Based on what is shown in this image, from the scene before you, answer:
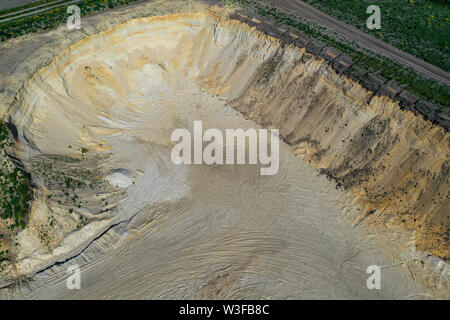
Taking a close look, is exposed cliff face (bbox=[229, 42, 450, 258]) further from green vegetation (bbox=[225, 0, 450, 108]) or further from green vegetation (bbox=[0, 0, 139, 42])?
green vegetation (bbox=[0, 0, 139, 42])

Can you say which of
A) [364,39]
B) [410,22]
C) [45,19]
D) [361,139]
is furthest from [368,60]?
[45,19]

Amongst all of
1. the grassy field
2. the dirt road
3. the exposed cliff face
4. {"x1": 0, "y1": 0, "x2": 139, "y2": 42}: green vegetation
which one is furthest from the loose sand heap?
the grassy field

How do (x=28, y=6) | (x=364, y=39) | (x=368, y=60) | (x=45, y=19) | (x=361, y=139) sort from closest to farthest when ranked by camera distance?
(x=361, y=139) → (x=368, y=60) → (x=364, y=39) → (x=45, y=19) → (x=28, y=6)

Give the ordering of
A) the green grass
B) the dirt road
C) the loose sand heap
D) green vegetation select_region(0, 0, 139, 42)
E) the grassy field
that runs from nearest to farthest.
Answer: the loose sand heap
the dirt road
green vegetation select_region(0, 0, 139, 42)
the grassy field
the green grass

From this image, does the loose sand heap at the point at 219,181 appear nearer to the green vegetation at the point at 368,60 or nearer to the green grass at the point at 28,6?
the green vegetation at the point at 368,60

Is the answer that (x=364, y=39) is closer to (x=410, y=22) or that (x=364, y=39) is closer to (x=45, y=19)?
(x=410, y=22)

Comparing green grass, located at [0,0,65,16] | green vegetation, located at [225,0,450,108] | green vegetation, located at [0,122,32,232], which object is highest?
green grass, located at [0,0,65,16]
